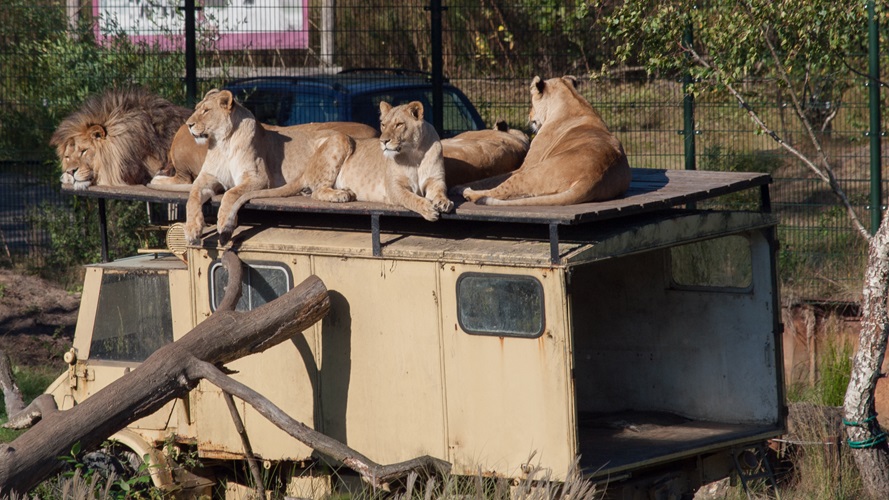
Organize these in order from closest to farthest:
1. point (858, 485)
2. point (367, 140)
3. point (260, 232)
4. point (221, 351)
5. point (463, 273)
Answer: point (463, 273) → point (221, 351) → point (260, 232) → point (367, 140) → point (858, 485)

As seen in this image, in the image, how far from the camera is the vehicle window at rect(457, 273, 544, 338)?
221 inches

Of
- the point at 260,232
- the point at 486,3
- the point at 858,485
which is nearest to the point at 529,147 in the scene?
the point at 260,232

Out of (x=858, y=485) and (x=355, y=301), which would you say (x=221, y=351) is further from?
(x=858, y=485)

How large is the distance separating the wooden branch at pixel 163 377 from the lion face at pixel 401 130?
81 cm

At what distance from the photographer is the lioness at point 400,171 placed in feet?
20.5

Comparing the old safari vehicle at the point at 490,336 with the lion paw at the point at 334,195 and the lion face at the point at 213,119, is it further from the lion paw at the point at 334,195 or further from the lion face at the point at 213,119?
the lion face at the point at 213,119

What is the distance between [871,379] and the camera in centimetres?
734

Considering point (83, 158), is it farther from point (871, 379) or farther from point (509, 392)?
point (871, 379)

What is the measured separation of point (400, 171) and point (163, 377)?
1.61 m

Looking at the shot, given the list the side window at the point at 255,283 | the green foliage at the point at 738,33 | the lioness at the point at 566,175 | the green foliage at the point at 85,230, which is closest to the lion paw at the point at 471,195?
the lioness at the point at 566,175

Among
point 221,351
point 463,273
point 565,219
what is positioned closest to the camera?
point 565,219

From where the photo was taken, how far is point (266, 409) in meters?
5.89

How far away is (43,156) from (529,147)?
643 cm

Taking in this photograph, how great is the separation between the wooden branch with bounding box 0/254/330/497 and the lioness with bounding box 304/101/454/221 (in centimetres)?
66
